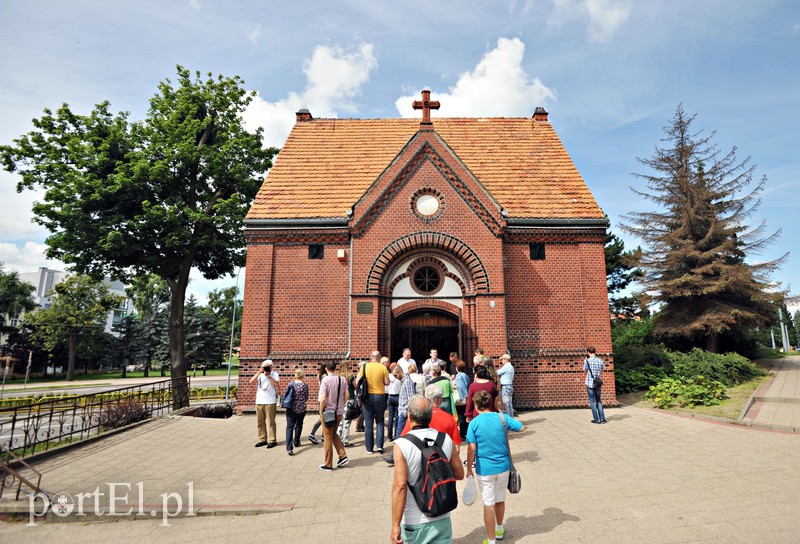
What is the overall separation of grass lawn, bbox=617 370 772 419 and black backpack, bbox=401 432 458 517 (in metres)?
10.3

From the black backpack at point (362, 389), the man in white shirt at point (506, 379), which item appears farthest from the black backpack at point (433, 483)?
the man in white shirt at point (506, 379)

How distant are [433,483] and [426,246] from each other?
9625mm

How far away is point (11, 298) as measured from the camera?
142 ft

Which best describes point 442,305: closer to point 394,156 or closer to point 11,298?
point 394,156

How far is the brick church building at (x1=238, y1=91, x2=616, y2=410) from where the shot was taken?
1190 cm

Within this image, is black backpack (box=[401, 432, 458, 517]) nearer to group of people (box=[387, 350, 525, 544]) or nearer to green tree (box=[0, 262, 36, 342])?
group of people (box=[387, 350, 525, 544])

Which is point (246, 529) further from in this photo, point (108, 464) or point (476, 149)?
point (476, 149)

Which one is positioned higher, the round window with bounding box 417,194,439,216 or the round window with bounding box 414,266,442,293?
the round window with bounding box 417,194,439,216

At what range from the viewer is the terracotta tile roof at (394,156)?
43.3ft

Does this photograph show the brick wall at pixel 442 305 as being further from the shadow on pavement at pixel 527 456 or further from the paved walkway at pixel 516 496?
the shadow on pavement at pixel 527 456

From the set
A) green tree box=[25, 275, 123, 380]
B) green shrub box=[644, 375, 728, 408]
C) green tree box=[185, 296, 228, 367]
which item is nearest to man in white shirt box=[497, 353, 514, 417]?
green shrub box=[644, 375, 728, 408]

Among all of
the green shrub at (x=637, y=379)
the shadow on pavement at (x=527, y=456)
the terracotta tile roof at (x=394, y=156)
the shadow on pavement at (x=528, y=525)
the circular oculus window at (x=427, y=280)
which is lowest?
the shadow on pavement at (x=528, y=525)

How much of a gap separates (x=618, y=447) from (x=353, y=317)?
278 inches

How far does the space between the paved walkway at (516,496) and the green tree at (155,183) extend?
972 cm
